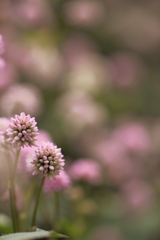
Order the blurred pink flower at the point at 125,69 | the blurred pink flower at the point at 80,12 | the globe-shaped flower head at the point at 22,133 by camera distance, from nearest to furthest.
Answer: the globe-shaped flower head at the point at 22,133
the blurred pink flower at the point at 80,12
the blurred pink flower at the point at 125,69

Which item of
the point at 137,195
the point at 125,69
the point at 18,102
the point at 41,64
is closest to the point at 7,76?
the point at 41,64

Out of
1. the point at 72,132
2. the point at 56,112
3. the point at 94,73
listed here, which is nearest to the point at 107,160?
the point at 72,132

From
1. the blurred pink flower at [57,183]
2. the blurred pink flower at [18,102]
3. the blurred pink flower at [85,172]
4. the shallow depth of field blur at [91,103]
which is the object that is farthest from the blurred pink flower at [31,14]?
the blurred pink flower at [57,183]

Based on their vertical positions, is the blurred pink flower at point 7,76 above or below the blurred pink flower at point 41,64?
below

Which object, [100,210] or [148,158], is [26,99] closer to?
[100,210]

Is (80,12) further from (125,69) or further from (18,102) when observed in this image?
(18,102)

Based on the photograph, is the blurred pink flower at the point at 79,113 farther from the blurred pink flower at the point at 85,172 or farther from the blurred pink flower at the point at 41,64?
the blurred pink flower at the point at 85,172

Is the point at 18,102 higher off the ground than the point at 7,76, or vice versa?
the point at 7,76

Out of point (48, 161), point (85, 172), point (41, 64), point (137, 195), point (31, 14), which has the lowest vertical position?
point (48, 161)
